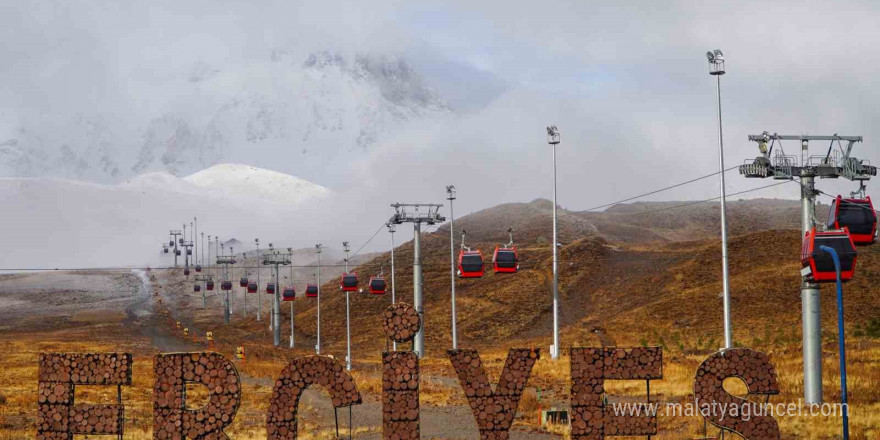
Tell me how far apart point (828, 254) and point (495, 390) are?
45.0 ft

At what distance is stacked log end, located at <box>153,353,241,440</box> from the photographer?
23594 mm

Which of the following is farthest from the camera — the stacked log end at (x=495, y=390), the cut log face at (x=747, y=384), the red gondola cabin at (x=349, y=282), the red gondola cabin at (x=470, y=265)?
the red gondola cabin at (x=349, y=282)

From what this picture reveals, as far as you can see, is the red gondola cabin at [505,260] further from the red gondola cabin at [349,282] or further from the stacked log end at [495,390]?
the stacked log end at [495,390]

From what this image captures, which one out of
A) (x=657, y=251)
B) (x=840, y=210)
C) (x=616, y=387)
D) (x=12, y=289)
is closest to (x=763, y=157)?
(x=840, y=210)

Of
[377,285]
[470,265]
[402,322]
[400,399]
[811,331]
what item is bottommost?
[400,399]

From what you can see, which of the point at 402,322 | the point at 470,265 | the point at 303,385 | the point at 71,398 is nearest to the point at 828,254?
the point at 402,322

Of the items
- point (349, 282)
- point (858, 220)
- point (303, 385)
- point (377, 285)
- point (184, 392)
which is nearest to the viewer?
point (184, 392)

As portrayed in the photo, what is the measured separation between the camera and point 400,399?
23.6 metres

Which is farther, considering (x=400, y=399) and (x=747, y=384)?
(x=400, y=399)

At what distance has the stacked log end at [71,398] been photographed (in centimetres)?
2430

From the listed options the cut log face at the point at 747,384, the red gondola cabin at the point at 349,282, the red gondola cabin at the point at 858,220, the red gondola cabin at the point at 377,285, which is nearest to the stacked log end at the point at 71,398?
the cut log face at the point at 747,384

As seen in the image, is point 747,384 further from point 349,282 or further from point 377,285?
point 377,285

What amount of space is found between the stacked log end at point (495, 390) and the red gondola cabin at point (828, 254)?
1253 cm

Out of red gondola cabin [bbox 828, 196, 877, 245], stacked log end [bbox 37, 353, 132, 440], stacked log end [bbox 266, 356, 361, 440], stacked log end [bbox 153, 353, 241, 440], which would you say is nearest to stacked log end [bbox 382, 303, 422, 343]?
stacked log end [bbox 266, 356, 361, 440]
